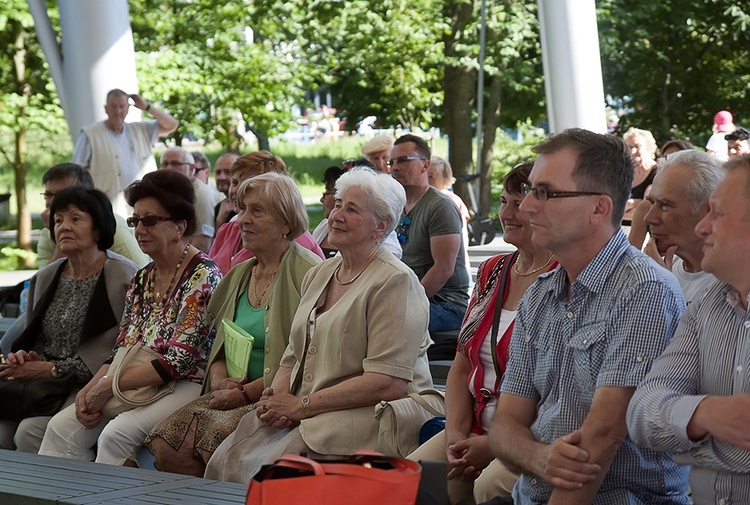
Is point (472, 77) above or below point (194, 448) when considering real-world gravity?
above

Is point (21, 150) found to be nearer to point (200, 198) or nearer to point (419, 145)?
point (200, 198)

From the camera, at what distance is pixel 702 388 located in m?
2.71

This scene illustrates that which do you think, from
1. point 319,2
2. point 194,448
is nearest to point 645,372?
point 194,448

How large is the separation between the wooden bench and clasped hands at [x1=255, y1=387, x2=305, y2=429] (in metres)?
0.50

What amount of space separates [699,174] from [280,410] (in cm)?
185

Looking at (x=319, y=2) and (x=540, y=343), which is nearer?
(x=540, y=343)

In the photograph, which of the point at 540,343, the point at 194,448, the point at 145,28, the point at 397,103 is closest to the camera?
the point at 540,343

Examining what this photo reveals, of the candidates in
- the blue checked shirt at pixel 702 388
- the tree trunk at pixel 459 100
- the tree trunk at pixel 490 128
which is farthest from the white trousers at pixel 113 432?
the tree trunk at pixel 459 100

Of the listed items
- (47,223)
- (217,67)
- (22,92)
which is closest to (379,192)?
(47,223)

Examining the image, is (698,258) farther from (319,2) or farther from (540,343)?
(319,2)

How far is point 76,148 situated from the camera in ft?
33.6

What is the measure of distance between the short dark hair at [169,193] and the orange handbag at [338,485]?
9.36ft

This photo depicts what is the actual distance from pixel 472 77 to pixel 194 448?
15.6 metres

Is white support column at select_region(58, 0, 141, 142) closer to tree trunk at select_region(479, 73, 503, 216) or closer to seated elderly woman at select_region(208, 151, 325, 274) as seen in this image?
seated elderly woman at select_region(208, 151, 325, 274)
